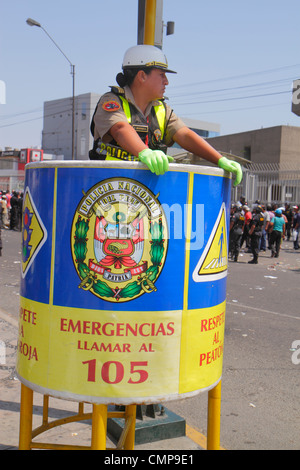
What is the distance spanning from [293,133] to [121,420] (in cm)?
4117

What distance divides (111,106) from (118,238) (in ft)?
2.25

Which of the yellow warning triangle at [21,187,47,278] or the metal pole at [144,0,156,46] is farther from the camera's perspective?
the metal pole at [144,0,156,46]

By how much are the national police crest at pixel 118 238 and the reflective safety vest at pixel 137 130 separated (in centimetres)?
43

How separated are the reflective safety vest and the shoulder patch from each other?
0.35 ft

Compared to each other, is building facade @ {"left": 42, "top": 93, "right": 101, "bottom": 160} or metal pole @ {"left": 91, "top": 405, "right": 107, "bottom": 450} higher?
building facade @ {"left": 42, "top": 93, "right": 101, "bottom": 160}

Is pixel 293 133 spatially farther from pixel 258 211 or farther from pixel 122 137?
pixel 122 137

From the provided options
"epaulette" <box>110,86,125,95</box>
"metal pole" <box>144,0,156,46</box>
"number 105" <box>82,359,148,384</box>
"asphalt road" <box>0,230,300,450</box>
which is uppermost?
"metal pole" <box>144,0,156,46</box>

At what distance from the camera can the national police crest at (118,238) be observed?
2072mm

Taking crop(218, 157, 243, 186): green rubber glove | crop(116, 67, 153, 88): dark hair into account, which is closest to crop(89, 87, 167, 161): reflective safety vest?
crop(116, 67, 153, 88): dark hair

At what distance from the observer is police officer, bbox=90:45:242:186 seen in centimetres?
238

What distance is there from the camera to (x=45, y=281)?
7.13ft

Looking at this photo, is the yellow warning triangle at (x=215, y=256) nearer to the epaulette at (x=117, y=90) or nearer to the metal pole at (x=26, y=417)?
the epaulette at (x=117, y=90)

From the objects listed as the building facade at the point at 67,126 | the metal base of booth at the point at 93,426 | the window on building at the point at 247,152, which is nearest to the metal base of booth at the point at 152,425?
the metal base of booth at the point at 93,426

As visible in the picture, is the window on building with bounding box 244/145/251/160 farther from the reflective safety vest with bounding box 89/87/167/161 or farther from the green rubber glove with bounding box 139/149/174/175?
the green rubber glove with bounding box 139/149/174/175
